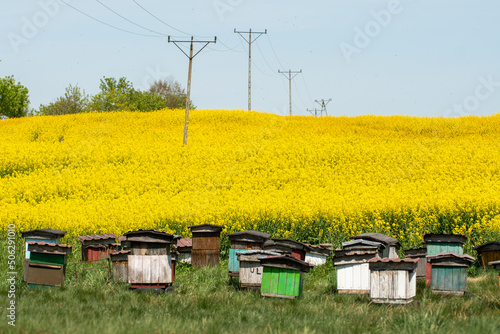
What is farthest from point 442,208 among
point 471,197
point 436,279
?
point 436,279

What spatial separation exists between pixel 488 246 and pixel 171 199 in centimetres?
1430

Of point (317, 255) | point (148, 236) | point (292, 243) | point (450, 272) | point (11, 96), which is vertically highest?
point (11, 96)

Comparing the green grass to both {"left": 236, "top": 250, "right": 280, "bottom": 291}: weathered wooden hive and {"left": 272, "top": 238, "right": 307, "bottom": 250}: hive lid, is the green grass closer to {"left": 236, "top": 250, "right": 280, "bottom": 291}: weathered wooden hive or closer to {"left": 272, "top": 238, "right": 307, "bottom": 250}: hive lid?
{"left": 236, "top": 250, "right": 280, "bottom": 291}: weathered wooden hive

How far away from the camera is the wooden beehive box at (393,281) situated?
12570 mm

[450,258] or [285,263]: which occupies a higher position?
[450,258]

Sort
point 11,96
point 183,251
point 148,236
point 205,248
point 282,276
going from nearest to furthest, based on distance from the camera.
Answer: point 282,276, point 148,236, point 205,248, point 183,251, point 11,96

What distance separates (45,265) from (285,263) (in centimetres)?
601

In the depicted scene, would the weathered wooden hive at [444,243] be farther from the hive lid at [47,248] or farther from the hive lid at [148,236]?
the hive lid at [47,248]

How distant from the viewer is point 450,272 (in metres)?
13.6

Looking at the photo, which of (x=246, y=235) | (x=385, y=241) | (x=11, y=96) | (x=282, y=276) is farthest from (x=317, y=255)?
(x=11, y=96)

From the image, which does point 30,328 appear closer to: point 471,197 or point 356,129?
point 471,197

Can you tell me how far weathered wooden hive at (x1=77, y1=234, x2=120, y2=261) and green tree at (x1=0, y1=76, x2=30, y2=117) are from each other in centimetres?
6645

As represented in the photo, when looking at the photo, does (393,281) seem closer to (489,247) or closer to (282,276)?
(282,276)

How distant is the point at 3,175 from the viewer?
33.9 metres
